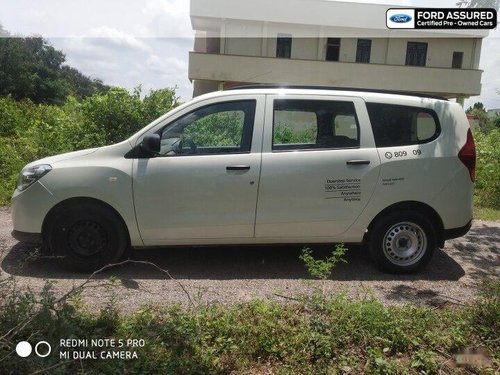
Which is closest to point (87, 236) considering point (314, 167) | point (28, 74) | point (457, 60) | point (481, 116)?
point (314, 167)

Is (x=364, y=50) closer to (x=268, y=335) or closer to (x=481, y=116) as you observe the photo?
(x=481, y=116)

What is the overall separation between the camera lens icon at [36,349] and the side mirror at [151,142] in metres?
2.02

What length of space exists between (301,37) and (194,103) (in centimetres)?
2559

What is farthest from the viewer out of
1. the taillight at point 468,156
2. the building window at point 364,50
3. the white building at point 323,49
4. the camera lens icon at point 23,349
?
the building window at point 364,50

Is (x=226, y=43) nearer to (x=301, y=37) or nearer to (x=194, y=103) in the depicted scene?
(x=301, y=37)

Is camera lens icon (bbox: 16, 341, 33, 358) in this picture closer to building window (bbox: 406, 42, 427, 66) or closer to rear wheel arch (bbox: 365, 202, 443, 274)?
Result: rear wheel arch (bbox: 365, 202, 443, 274)

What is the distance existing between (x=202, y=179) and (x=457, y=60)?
29861mm

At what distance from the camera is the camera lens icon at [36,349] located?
8.95 feet

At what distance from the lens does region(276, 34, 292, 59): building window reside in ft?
91.9

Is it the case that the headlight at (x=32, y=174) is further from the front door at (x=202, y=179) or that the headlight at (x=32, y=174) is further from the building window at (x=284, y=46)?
the building window at (x=284, y=46)

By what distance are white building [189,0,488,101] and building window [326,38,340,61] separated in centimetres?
6

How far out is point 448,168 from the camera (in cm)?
456

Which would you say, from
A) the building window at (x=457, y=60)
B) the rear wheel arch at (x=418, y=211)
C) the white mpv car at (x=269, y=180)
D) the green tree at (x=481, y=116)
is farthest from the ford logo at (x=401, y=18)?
the building window at (x=457, y=60)

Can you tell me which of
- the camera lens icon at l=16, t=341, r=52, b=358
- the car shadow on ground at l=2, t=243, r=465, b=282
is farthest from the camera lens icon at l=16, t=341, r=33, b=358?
the car shadow on ground at l=2, t=243, r=465, b=282
